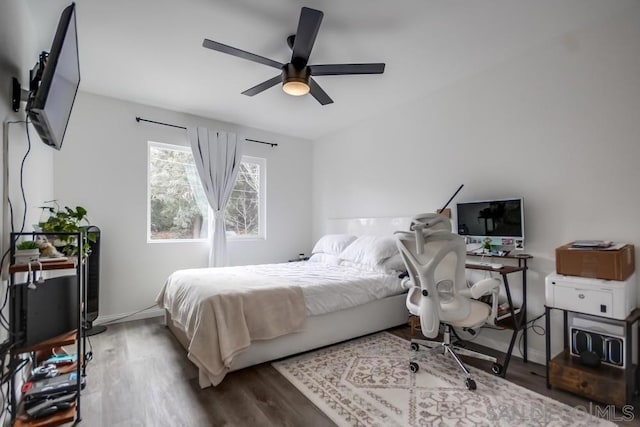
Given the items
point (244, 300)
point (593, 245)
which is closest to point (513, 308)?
point (593, 245)

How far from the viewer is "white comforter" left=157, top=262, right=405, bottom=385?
2.17 m

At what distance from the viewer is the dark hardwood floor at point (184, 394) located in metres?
1.80

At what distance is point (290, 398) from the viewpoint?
2.02 m

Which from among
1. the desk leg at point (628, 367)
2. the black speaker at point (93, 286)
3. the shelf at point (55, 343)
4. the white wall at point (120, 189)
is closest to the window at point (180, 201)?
the white wall at point (120, 189)

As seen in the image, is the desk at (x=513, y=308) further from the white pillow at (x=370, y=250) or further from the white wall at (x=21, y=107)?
the white wall at (x=21, y=107)

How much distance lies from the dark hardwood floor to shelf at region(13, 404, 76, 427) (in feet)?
0.25

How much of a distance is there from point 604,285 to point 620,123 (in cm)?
121

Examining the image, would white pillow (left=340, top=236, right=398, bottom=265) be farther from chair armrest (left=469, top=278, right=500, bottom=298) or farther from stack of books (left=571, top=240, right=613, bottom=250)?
stack of books (left=571, top=240, right=613, bottom=250)

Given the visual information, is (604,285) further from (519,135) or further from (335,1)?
(335,1)

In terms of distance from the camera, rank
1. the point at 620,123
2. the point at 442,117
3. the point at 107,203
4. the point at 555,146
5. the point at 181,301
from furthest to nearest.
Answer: the point at 107,203, the point at 442,117, the point at 181,301, the point at 555,146, the point at 620,123

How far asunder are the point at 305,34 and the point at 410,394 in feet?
8.35

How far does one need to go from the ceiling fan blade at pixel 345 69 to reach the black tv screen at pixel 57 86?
152 centimetres

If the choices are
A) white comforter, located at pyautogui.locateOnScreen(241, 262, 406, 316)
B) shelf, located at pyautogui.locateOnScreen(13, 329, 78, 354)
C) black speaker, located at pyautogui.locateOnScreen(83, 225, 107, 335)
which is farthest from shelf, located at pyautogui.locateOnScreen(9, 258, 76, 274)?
black speaker, located at pyautogui.locateOnScreen(83, 225, 107, 335)

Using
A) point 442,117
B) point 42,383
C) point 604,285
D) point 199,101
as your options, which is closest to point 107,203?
point 199,101
